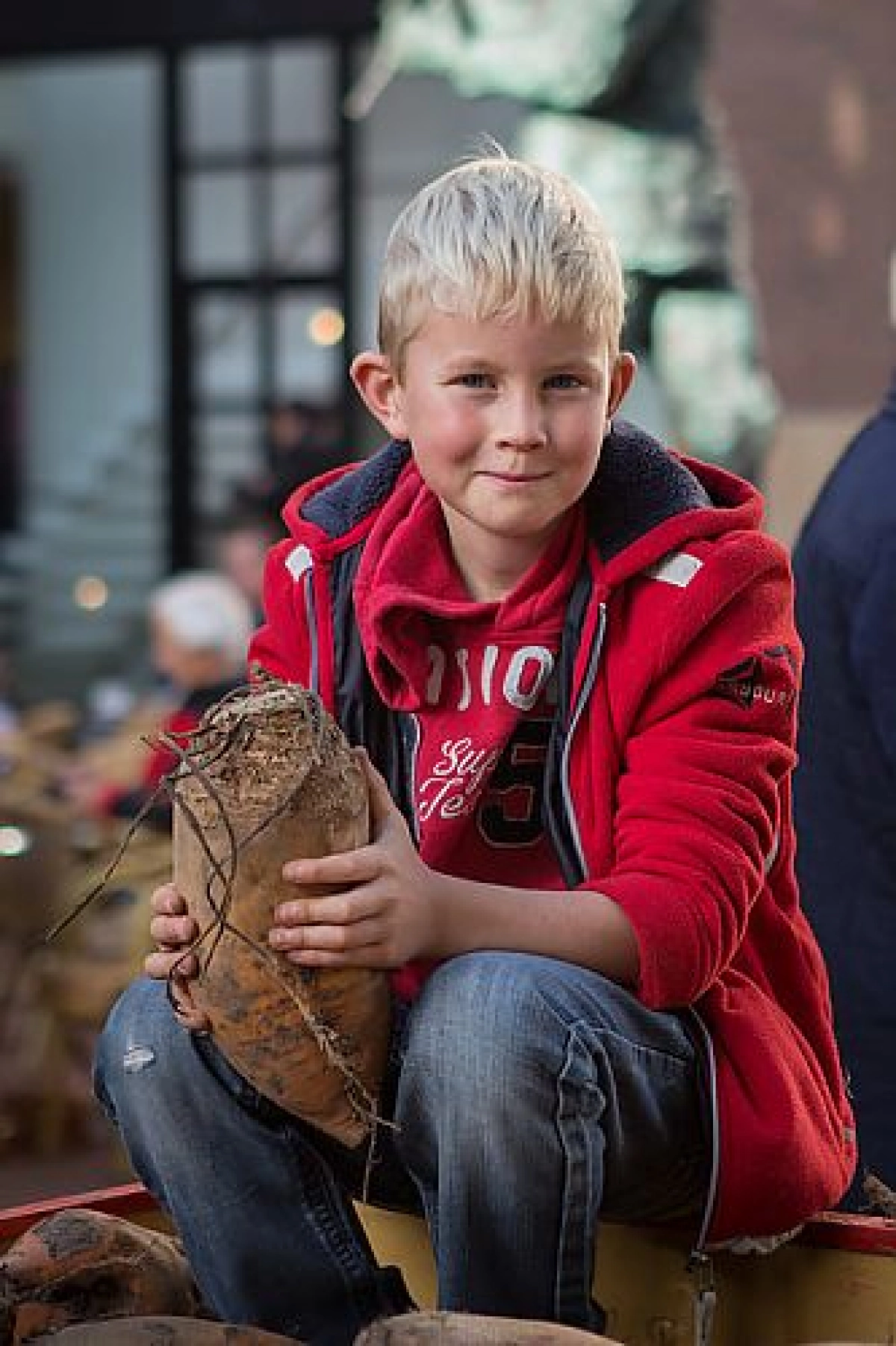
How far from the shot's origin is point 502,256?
252 centimetres

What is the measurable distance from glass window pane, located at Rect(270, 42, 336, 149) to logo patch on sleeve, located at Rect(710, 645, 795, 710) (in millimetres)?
11783

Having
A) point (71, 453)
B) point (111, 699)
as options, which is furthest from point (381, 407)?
point (71, 453)

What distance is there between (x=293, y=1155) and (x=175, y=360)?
12.4 metres

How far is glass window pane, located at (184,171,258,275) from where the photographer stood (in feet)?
48.0

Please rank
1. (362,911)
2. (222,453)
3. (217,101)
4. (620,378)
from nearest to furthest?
(362,911)
(620,378)
(217,101)
(222,453)

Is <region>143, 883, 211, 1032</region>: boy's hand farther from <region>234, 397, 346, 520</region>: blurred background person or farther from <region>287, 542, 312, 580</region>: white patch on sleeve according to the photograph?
<region>234, 397, 346, 520</region>: blurred background person

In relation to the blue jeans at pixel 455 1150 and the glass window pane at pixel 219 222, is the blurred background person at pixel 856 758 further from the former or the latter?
the glass window pane at pixel 219 222

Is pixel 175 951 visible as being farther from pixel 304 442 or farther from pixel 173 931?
pixel 304 442

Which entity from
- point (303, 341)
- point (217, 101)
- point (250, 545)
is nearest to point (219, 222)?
point (217, 101)

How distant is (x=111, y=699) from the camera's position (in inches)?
419

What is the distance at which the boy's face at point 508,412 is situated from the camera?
2551 mm

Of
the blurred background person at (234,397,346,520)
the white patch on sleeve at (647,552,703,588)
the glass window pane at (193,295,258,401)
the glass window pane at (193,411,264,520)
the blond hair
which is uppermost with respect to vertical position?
the blond hair

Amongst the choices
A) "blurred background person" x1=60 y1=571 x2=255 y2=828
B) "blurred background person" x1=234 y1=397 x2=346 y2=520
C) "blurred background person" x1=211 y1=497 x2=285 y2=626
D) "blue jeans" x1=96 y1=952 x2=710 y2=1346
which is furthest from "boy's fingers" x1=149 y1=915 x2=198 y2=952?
"blurred background person" x1=234 y1=397 x2=346 y2=520

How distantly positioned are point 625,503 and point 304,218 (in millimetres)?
12013
